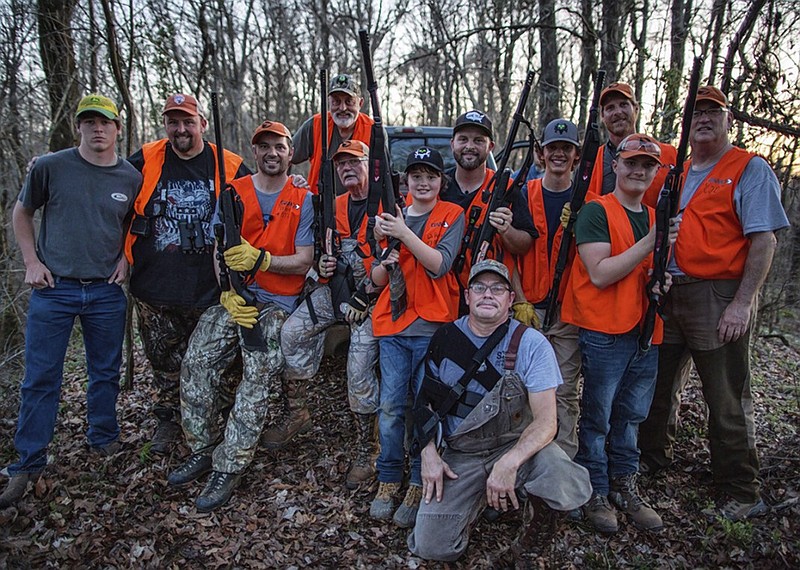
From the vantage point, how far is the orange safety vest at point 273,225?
4402 mm

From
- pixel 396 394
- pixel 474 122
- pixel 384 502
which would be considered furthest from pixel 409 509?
pixel 474 122

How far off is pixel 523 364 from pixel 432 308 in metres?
0.83

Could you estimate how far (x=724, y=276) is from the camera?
3844mm

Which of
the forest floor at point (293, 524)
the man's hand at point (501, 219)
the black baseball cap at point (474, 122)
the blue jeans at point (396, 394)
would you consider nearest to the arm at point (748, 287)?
the forest floor at point (293, 524)

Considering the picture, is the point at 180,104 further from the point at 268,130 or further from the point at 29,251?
the point at 29,251

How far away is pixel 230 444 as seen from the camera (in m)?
4.21

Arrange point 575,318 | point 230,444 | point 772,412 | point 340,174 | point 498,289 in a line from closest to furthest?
point 498,289
point 575,318
point 230,444
point 340,174
point 772,412

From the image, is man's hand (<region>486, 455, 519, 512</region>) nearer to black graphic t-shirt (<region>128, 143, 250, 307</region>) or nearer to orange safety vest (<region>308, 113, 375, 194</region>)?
black graphic t-shirt (<region>128, 143, 250, 307</region>)

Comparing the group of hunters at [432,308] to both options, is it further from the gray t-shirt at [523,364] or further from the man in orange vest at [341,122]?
the man in orange vest at [341,122]

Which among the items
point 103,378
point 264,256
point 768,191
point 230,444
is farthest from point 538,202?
point 103,378

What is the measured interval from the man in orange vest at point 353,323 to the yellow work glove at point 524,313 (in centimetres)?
116

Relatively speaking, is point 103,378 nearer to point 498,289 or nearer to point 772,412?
point 498,289

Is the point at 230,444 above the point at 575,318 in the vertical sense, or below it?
below

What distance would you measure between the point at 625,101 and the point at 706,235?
1.42 meters
